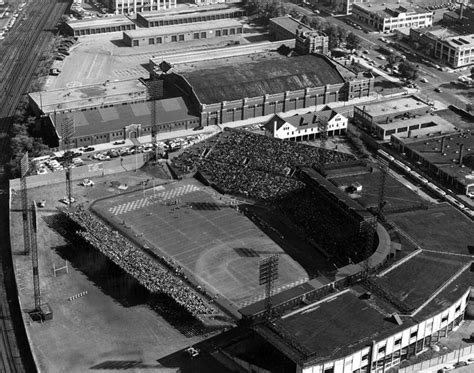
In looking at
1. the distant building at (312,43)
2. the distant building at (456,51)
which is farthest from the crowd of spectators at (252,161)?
the distant building at (456,51)

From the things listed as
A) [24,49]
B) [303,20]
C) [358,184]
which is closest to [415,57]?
[303,20]

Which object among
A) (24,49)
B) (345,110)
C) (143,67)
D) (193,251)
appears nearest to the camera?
(193,251)

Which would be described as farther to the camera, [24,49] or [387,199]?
[24,49]

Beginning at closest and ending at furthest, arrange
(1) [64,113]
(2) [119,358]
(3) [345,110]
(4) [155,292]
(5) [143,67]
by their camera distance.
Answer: (2) [119,358], (4) [155,292], (1) [64,113], (3) [345,110], (5) [143,67]

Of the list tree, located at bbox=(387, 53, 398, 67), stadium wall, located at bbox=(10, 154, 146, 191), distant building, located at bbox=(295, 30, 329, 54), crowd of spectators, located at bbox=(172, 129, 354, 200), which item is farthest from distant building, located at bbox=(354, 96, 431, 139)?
stadium wall, located at bbox=(10, 154, 146, 191)

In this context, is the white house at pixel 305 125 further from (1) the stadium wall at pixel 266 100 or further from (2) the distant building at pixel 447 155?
(2) the distant building at pixel 447 155

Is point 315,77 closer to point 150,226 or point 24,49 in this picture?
point 150,226

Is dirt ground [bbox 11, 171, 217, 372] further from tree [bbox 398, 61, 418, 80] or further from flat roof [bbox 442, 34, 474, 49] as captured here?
flat roof [bbox 442, 34, 474, 49]

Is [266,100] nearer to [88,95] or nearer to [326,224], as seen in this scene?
[88,95]
